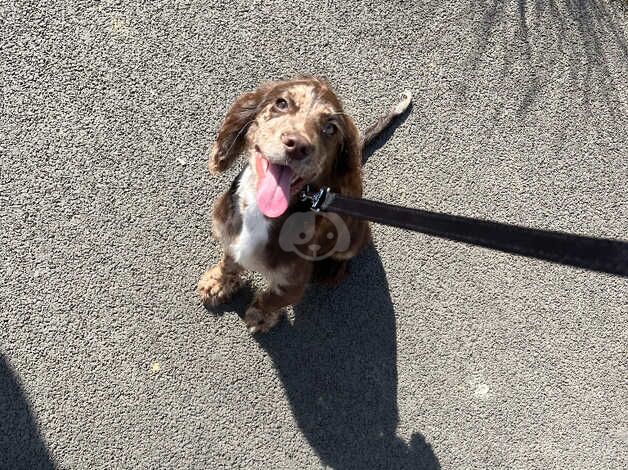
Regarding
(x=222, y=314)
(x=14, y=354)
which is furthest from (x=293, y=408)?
(x=14, y=354)

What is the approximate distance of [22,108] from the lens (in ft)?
11.6

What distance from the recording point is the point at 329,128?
252cm

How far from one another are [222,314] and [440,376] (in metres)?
1.52

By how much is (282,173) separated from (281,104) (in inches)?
13.5

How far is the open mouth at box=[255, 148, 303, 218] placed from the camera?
2.44 metres

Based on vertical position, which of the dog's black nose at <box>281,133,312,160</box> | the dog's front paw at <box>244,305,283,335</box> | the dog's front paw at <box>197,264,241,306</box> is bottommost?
the dog's front paw at <box>244,305,283,335</box>

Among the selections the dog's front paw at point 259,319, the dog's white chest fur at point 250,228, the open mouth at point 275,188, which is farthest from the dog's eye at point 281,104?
the dog's front paw at point 259,319

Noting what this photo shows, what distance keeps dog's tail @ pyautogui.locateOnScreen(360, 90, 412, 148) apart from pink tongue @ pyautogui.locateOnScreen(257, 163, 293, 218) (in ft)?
4.36

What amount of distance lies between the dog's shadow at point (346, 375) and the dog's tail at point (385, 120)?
992 mm

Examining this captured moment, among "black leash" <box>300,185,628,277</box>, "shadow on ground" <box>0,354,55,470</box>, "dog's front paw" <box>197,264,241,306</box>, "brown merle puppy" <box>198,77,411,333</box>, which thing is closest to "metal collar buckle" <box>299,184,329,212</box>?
"brown merle puppy" <box>198,77,411,333</box>

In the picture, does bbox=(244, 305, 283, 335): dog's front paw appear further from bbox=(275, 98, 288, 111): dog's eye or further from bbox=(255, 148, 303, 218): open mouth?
bbox=(275, 98, 288, 111): dog's eye

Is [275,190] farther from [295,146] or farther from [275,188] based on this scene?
[295,146]

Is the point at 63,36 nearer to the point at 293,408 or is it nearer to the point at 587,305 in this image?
the point at 293,408

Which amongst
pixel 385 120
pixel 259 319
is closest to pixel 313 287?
pixel 259 319
